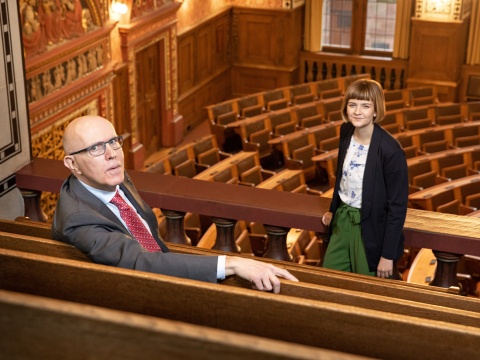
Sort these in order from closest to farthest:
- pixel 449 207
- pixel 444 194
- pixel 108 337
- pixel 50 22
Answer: pixel 108 337 < pixel 449 207 < pixel 444 194 < pixel 50 22

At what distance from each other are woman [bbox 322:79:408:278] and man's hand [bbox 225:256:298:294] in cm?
89

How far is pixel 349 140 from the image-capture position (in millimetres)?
2725

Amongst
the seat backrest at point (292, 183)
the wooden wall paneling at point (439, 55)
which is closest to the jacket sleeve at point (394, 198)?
the seat backrest at point (292, 183)

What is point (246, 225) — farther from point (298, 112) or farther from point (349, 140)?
point (298, 112)

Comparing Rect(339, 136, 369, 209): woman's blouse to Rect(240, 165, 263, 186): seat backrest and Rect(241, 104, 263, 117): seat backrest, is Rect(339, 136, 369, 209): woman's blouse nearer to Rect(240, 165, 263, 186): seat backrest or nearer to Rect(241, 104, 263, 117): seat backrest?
Rect(240, 165, 263, 186): seat backrest

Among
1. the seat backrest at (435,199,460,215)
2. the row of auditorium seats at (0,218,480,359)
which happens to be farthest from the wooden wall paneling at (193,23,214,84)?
the row of auditorium seats at (0,218,480,359)

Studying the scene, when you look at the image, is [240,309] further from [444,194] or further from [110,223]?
[444,194]

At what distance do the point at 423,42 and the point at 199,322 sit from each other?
10714 millimetres

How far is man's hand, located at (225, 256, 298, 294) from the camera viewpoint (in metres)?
1.65

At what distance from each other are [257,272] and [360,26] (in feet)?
35.4

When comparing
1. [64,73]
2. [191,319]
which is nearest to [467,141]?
[64,73]

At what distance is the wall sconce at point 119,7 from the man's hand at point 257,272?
672 cm

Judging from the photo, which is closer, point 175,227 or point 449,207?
point 175,227

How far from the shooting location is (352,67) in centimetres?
1208
